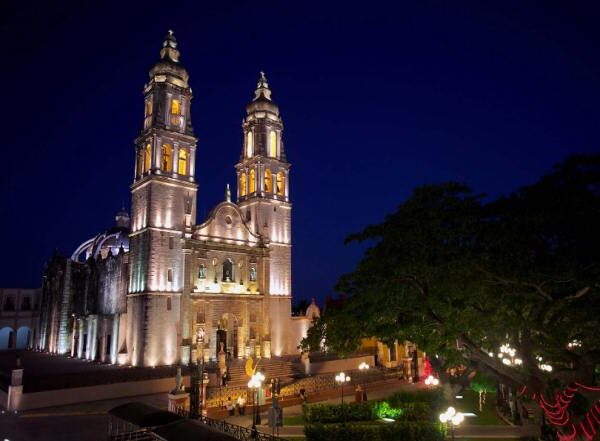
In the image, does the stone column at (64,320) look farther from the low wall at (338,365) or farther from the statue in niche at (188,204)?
the low wall at (338,365)

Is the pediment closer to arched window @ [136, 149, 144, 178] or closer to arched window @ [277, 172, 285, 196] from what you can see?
arched window @ [277, 172, 285, 196]

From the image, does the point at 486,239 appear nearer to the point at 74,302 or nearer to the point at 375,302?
the point at 375,302

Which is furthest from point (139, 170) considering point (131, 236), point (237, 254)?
point (237, 254)

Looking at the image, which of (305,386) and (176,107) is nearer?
(305,386)

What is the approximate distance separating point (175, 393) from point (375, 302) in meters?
10.7

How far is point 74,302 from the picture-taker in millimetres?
50562

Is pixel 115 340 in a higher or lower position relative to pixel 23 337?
lower

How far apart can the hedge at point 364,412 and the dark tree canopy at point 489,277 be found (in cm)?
465

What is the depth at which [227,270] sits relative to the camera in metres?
42.1

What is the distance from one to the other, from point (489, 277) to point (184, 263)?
2838 cm

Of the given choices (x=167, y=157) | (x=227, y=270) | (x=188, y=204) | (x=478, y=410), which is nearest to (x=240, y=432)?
(x=478, y=410)

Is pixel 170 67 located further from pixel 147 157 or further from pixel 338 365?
pixel 338 365

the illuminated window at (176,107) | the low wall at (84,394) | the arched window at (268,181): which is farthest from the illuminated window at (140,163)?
the low wall at (84,394)

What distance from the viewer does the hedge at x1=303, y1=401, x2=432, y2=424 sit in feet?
68.7
